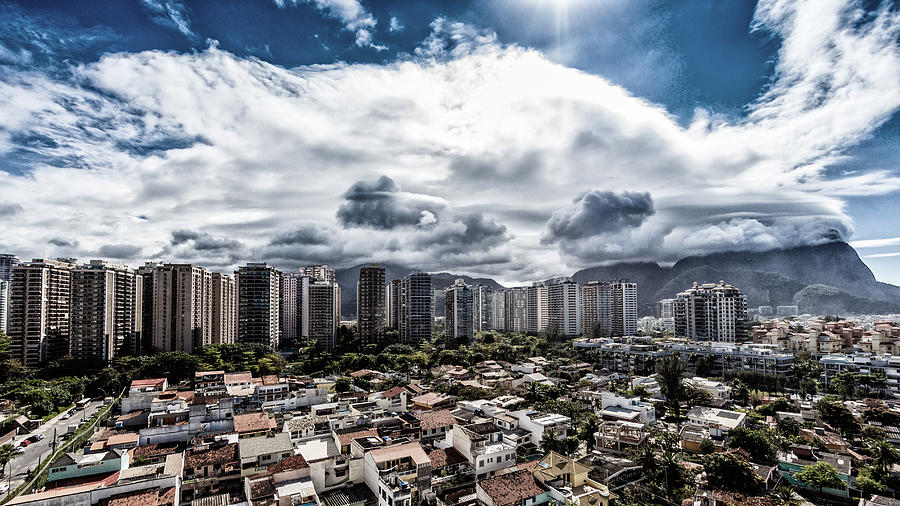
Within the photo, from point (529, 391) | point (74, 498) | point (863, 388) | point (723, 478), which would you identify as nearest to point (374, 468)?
point (74, 498)

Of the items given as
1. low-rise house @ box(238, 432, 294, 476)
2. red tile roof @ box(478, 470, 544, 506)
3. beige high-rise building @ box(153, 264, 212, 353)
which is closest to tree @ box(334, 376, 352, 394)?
low-rise house @ box(238, 432, 294, 476)

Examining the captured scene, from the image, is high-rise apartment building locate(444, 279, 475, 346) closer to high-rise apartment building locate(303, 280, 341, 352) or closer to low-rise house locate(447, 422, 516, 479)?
high-rise apartment building locate(303, 280, 341, 352)

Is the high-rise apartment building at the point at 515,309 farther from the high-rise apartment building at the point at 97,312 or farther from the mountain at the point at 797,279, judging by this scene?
the mountain at the point at 797,279

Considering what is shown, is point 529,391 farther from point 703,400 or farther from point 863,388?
point 863,388

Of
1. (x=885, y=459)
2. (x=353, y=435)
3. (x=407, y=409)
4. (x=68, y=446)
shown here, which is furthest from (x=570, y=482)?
(x=68, y=446)

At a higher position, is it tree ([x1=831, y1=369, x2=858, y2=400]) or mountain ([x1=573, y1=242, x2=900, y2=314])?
mountain ([x1=573, y1=242, x2=900, y2=314])

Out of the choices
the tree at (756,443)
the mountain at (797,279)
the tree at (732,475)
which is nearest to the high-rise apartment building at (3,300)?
the tree at (732,475)

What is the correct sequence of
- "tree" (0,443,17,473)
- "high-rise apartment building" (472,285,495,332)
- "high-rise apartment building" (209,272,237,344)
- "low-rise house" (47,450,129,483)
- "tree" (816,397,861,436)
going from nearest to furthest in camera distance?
1. "low-rise house" (47,450,129,483)
2. "tree" (0,443,17,473)
3. "tree" (816,397,861,436)
4. "high-rise apartment building" (209,272,237,344)
5. "high-rise apartment building" (472,285,495,332)
